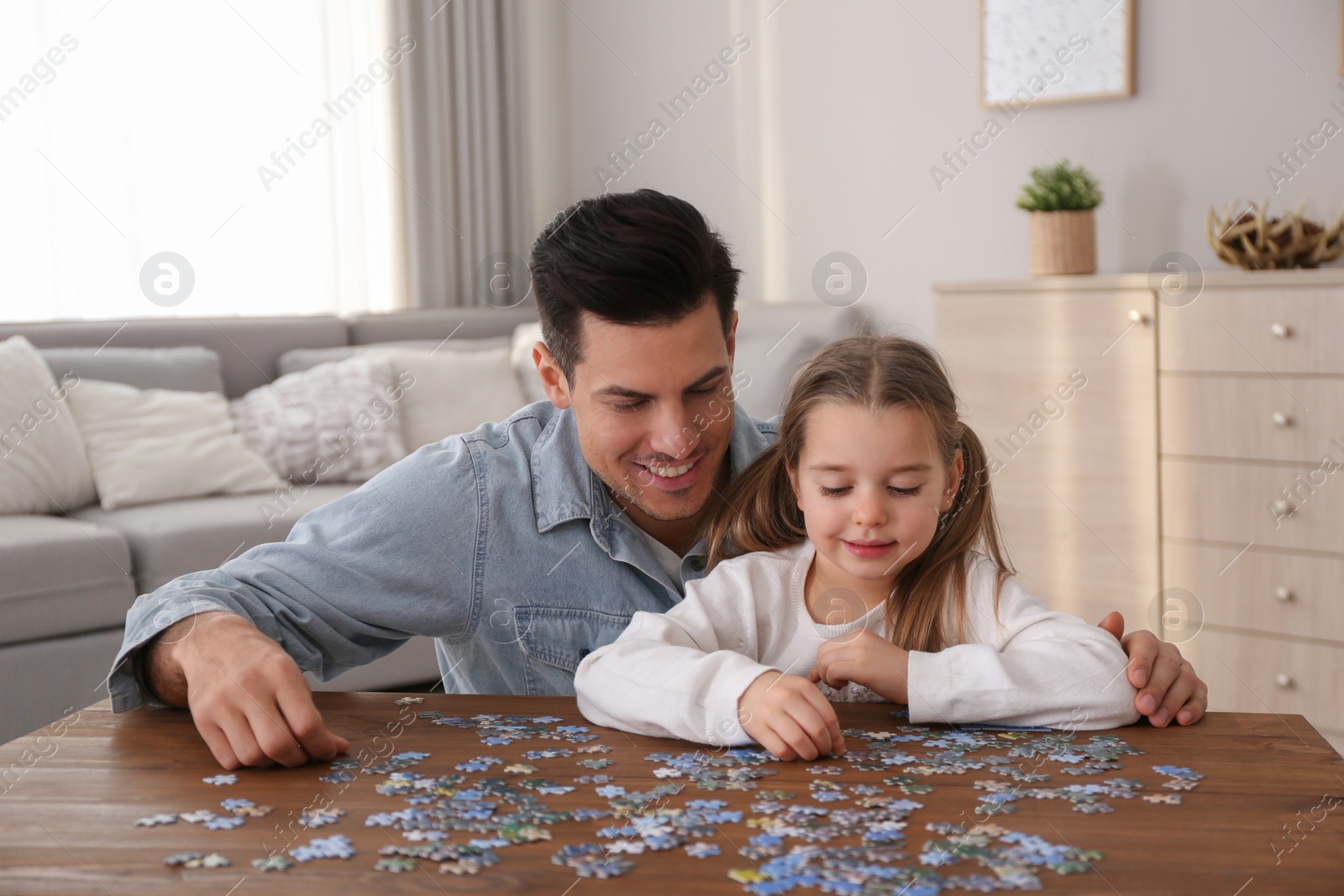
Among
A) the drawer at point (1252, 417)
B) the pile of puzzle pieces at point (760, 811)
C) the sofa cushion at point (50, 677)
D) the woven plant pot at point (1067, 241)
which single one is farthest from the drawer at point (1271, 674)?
the sofa cushion at point (50, 677)

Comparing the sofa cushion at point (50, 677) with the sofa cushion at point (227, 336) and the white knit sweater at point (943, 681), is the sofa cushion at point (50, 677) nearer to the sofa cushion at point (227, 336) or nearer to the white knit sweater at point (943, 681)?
the sofa cushion at point (227, 336)

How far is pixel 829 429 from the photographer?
1.58m

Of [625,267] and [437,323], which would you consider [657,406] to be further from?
[437,323]

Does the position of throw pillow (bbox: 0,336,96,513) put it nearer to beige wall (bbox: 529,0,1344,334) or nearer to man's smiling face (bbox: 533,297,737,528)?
man's smiling face (bbox: 533,297,737,528)

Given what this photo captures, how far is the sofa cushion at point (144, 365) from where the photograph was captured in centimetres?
418

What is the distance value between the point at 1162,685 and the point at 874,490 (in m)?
0.41

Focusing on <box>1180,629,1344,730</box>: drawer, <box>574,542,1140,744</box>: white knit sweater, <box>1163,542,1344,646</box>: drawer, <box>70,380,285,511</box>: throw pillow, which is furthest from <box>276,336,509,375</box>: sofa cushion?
<box>574,542,1140,744</box>: white knit sweater

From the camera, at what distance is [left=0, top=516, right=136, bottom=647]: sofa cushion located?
340cm

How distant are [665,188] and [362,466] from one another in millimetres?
2243

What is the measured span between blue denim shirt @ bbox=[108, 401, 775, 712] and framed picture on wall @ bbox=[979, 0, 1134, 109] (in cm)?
317

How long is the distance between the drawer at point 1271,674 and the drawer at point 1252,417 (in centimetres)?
56

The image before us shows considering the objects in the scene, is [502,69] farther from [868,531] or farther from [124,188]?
[868,531]

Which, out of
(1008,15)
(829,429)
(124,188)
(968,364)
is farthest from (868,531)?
(124,188)

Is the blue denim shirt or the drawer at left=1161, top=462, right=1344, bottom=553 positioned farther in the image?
the drawer at left=1161, top=462, right=1344, bottom=553
